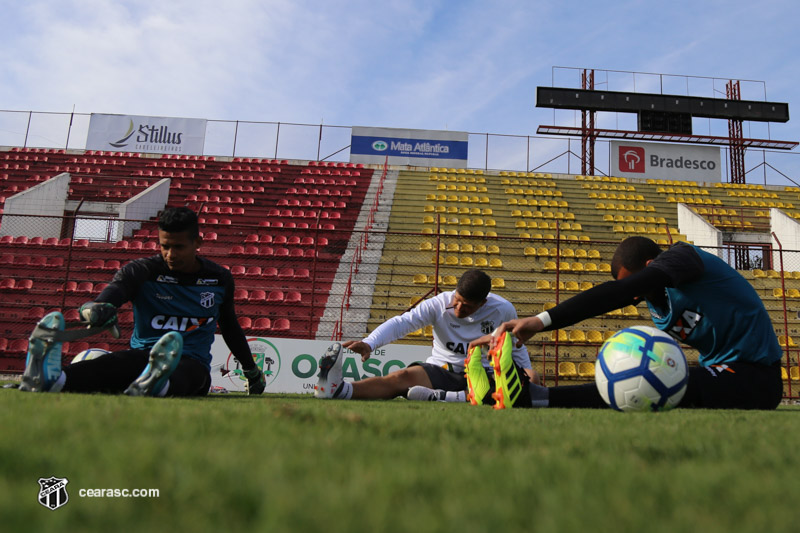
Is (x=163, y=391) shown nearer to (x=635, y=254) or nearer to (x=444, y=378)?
(x=444, y=378)

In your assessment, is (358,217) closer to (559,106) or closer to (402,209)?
(402,209)

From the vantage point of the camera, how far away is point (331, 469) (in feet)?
3.39

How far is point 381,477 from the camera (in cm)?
96

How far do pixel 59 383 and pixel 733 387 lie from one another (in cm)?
447

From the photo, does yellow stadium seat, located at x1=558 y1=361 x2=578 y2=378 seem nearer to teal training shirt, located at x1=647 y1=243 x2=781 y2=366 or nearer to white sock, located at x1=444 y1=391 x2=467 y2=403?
white sock, located at x1=444 y1=391 x2=467 y2=403

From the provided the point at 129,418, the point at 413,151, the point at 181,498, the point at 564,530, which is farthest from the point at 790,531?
the point at 413,151

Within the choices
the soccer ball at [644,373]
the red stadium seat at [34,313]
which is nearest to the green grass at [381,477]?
the soccer ball at [644,373]

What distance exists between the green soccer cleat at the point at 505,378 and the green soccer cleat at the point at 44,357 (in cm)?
269

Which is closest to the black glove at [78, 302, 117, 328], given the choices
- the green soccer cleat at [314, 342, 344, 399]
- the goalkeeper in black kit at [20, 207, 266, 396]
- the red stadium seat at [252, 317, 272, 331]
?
the goalkeeper in black kit at [20, 207, 266, 396]

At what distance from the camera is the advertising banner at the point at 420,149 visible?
2069 centimetres

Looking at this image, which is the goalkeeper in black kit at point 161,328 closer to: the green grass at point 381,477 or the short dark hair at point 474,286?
the green grass at point 381,477

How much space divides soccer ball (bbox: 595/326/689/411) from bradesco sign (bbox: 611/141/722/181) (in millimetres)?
18293

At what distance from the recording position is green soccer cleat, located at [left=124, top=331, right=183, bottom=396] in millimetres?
3078

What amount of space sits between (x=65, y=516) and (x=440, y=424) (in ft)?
4.54
